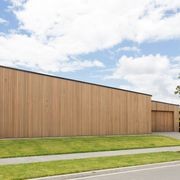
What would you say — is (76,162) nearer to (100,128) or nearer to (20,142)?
(20,142)

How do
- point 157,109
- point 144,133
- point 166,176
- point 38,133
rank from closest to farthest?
point 166,176 → point 38,133 → point 144,133 → point 157,109

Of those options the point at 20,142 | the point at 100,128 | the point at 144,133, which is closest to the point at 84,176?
the point at 20,142

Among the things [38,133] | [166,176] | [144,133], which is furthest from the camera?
[144,133]

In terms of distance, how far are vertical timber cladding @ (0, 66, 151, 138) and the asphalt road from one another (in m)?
9.97

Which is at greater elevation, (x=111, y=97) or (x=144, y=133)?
(x=111, y=97)

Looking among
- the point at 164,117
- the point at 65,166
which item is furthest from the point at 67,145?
the point at 164,117

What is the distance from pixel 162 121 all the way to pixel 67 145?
1852 cm

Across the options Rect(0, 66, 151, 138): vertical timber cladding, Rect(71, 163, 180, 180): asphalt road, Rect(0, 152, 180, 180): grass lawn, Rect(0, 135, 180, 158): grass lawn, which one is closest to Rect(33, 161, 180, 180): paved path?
Rect(71, 163, 180, 180): asphalt road

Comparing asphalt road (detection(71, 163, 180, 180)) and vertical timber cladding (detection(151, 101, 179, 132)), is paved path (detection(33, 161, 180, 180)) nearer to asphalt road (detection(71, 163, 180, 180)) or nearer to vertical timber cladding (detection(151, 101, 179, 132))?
asphalt road (detection(71, 163, 180, 180))

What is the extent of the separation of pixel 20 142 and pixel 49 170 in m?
8.21

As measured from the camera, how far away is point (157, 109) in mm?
35500

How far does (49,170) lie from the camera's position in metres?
11.5

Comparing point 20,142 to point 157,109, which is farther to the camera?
point 157,109

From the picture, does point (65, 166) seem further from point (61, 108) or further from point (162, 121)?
point (162, 121)
